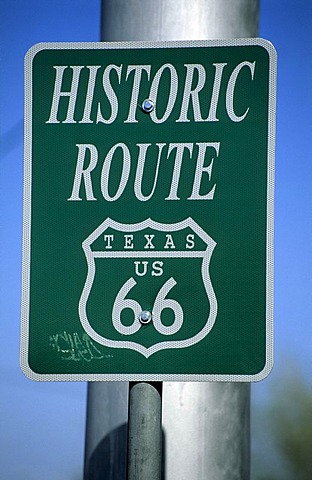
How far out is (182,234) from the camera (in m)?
1.48

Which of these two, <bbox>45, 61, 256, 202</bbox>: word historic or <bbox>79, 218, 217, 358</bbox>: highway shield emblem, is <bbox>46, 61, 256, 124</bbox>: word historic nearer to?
<bbox>45, 61, 256, 202</bbox>: word historic

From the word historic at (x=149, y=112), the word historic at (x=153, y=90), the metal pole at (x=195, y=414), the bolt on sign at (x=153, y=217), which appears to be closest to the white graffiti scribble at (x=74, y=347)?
the bolt on sign at (x=153, y=217)

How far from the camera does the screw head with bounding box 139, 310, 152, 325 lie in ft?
4.84

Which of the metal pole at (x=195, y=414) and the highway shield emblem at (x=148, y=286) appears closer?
the highway shield emblem at (x=148, y=286)

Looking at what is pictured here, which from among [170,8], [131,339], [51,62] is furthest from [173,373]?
[170,8]

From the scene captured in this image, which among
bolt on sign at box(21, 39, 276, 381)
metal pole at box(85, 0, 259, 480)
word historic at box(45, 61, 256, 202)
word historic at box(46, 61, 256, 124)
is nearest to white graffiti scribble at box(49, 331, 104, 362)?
bolt on sign at box(21, 39, 276, 381)

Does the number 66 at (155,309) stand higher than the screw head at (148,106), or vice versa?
the screw head at (148,106)

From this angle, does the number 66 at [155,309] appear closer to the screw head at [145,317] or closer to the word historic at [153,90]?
the screw head at [145,317]

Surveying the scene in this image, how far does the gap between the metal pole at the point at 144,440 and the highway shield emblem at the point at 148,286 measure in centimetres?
8

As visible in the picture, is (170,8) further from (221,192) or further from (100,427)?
(100,427)

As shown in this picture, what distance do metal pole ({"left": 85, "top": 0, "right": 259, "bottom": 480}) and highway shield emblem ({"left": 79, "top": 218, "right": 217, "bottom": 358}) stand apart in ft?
1.60

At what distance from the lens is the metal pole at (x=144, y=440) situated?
1404 mm

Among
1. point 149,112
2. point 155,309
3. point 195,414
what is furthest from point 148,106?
point 195,414

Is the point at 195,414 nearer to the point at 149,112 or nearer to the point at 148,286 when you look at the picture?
the point at 148,286
